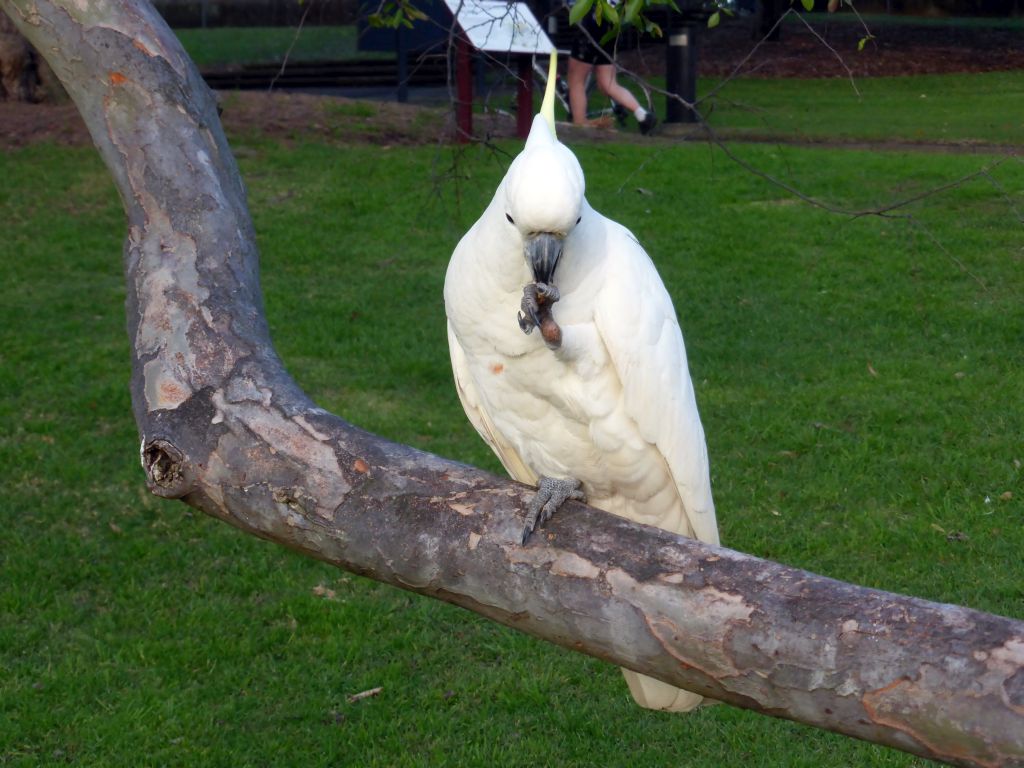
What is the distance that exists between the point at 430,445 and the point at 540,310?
285cm

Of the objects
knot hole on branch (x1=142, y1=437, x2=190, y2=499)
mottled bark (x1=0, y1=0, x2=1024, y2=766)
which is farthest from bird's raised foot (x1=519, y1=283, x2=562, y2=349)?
knot hole on branch (x1=142, y1=437, x2=190, y2=499)

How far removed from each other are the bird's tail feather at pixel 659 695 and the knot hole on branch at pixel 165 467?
1.41 meters

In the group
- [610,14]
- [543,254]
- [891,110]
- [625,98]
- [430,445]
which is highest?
[610,14]

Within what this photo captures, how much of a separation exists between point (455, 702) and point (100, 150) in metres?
1.98

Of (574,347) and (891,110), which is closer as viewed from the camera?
(574,347)

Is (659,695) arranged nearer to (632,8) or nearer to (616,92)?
(632,8)

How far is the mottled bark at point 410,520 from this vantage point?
59.3 inches

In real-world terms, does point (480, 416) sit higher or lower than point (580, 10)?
lower

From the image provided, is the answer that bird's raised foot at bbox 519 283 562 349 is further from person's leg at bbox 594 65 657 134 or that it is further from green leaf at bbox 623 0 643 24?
person's leg at bbox 594 65 657 134

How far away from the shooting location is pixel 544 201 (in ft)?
7.38

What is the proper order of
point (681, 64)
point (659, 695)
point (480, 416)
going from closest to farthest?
point (659, 695) < point (480, 416) < point (681, 64)

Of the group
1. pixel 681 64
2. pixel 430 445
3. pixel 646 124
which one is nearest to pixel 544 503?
pixel 430 445

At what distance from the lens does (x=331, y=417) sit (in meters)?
2.02

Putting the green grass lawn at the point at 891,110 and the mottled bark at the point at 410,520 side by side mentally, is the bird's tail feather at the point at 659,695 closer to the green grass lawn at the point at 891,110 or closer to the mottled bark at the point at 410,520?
the mottled bark at the point at 410,520
